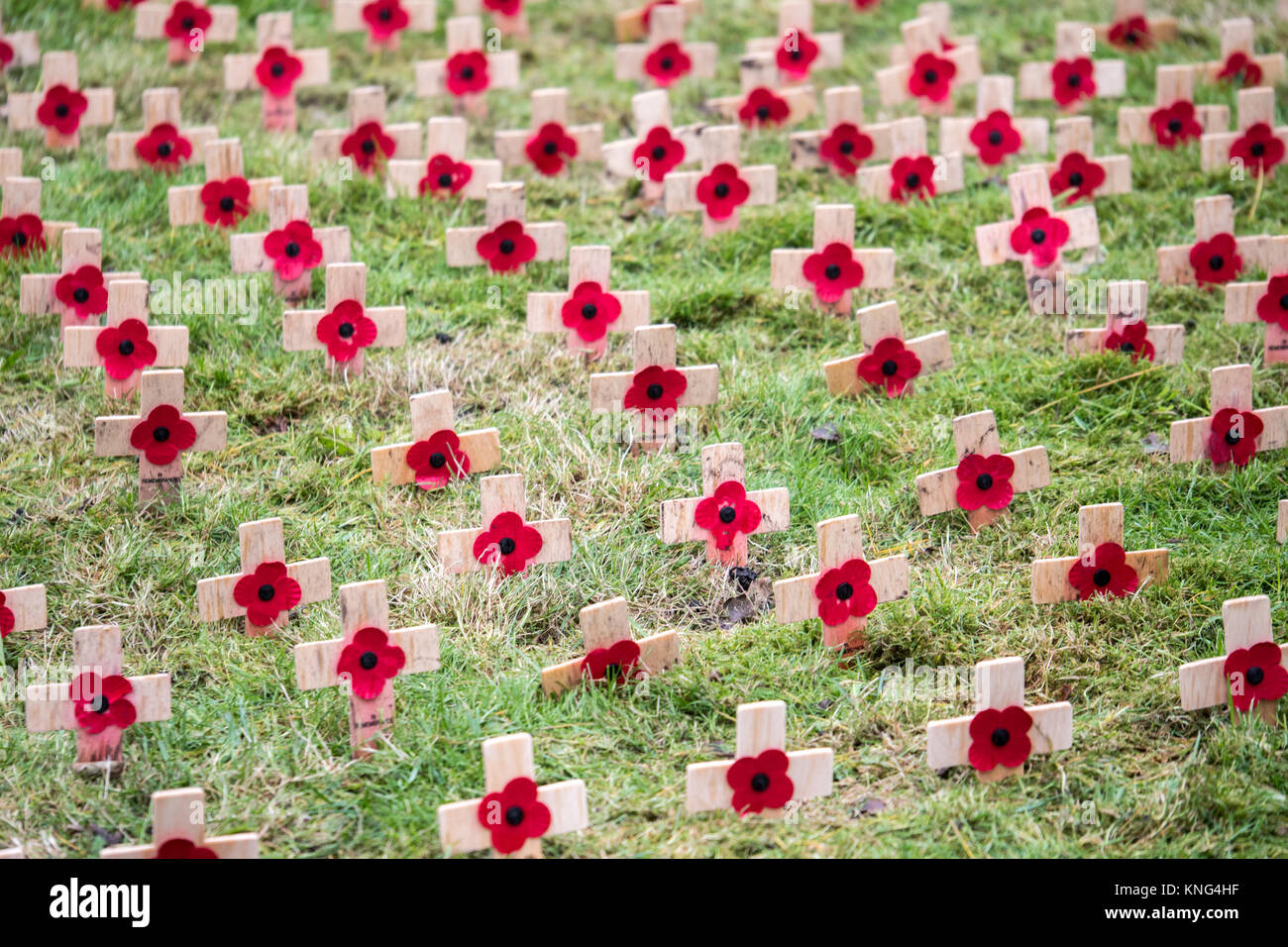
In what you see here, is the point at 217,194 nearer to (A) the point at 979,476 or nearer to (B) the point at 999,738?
(A) the point at 979,476

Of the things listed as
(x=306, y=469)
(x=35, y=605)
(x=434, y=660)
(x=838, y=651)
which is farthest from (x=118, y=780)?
(x=838, y=651)

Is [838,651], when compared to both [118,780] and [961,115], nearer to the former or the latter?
[118,780]

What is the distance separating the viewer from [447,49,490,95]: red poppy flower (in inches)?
213

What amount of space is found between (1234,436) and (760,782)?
184cm

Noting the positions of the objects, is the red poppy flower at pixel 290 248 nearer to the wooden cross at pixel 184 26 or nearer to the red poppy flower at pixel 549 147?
the red poppy flower at pixel 549 147

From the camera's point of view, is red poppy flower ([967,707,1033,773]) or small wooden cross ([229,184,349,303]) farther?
small wooden cross ([229,184,349,303])

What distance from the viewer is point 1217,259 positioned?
14.4 feet

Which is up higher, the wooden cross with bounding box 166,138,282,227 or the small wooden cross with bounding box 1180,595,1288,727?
the wooden cross with bounding box 166,138,282,227

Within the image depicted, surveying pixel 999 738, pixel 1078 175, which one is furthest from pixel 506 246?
pixel 999 738

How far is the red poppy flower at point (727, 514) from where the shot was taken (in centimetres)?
337

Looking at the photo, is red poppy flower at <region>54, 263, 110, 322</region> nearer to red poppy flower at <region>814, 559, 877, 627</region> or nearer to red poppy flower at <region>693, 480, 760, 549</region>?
red poppy flower at <region>693, 480, 760, 549</region>

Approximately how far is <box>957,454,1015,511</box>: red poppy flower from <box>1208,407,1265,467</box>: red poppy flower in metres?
0.62

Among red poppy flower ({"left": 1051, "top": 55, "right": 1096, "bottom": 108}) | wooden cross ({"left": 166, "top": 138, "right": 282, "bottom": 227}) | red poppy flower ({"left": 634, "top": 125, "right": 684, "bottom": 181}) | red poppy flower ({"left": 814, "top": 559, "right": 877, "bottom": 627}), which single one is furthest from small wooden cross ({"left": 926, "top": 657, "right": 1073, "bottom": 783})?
red poppy flower ({"left": 1051, "top": 55, "right": 1096, "bottom": 108})

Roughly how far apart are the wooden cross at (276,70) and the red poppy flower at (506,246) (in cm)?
136
